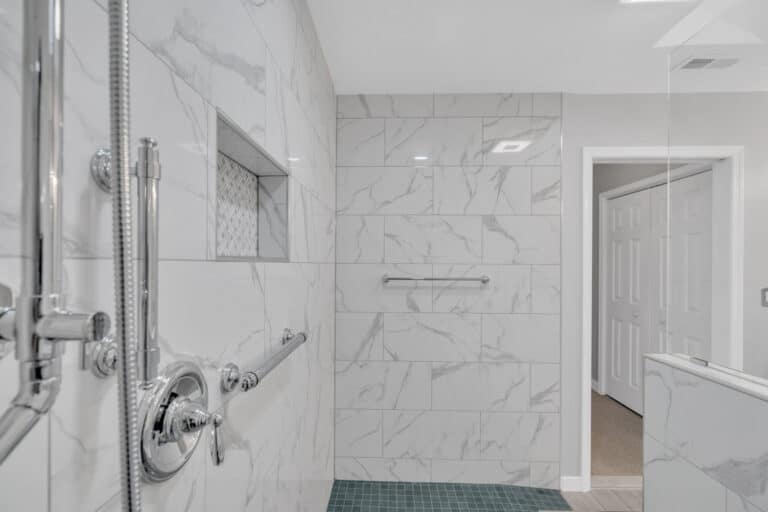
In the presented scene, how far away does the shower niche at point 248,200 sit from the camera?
104 centimetres

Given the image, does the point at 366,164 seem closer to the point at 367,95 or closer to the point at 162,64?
the point at 367,95

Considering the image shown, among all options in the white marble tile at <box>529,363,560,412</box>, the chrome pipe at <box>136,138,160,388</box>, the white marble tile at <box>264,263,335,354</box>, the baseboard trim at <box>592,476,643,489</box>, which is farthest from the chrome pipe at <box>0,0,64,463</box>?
the baseboard trim at <box>592,476,643,489</box>

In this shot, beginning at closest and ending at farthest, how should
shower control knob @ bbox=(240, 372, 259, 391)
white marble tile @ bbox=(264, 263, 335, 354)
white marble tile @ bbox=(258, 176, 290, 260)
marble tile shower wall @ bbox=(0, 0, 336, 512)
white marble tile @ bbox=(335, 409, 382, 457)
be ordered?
1. marble tile shower wall @ bbox=(0, 0, 336, 512)
2. shower control knob @ bbox=(240, 372, 259, 391)
3. white marble tile @ bbox=(264, 263, 335, 354)
4. white marble tile @ bbox=(258, 176, 290, 260)
5. white marble tile @ bbox=(335, 409, 382, 457)

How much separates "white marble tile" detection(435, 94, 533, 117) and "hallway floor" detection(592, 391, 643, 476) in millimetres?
2282

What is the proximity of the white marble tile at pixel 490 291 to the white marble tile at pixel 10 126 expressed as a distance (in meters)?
2.15

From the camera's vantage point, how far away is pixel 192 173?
0.71 meters

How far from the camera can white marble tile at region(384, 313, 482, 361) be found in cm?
239

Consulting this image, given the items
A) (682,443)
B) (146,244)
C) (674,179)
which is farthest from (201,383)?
(674,179)

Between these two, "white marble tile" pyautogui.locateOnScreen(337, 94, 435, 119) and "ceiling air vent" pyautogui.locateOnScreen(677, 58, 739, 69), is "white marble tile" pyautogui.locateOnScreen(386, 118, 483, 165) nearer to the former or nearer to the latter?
"white marble tile" pyautogui.locateOnScreen(337, 94, 435, 119)

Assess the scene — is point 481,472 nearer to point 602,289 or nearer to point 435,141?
point 435,141

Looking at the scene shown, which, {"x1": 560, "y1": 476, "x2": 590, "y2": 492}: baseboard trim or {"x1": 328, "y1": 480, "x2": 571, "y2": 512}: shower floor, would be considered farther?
{"x1": 560, "y1": 476, "x2": 590, "y2": 492}: baseboard trim

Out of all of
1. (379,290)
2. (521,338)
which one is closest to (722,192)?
(521,338)

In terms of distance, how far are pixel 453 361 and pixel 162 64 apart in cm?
214

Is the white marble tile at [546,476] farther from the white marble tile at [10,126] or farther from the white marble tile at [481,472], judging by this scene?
the white marble tile at [10,126]
